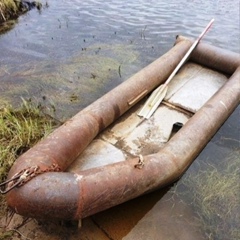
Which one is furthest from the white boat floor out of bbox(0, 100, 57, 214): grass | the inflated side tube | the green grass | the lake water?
the green grass

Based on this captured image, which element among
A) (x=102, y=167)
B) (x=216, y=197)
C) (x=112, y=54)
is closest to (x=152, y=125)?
(x=216, y=197)

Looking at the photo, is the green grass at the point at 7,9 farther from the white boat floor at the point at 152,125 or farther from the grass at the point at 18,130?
the white boat floor at the point at 152,125

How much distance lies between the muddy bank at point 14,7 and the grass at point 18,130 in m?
4.71

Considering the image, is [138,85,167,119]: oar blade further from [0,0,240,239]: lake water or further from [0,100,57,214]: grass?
[0,100,57,214]: grass

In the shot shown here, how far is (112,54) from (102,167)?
4733 mm

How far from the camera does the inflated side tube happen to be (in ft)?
8.46

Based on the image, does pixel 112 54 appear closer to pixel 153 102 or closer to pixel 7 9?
pixel 153 102

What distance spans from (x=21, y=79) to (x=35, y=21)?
328cm

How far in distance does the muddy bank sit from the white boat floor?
563 cm

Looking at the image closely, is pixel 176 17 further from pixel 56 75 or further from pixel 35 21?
pixel 56 75

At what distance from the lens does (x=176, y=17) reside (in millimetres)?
9250

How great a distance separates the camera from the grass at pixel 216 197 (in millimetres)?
3416

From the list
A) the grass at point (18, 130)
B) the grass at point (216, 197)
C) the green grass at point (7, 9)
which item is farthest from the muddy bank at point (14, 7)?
the grass at point (216, 197)

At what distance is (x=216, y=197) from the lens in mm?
3742
